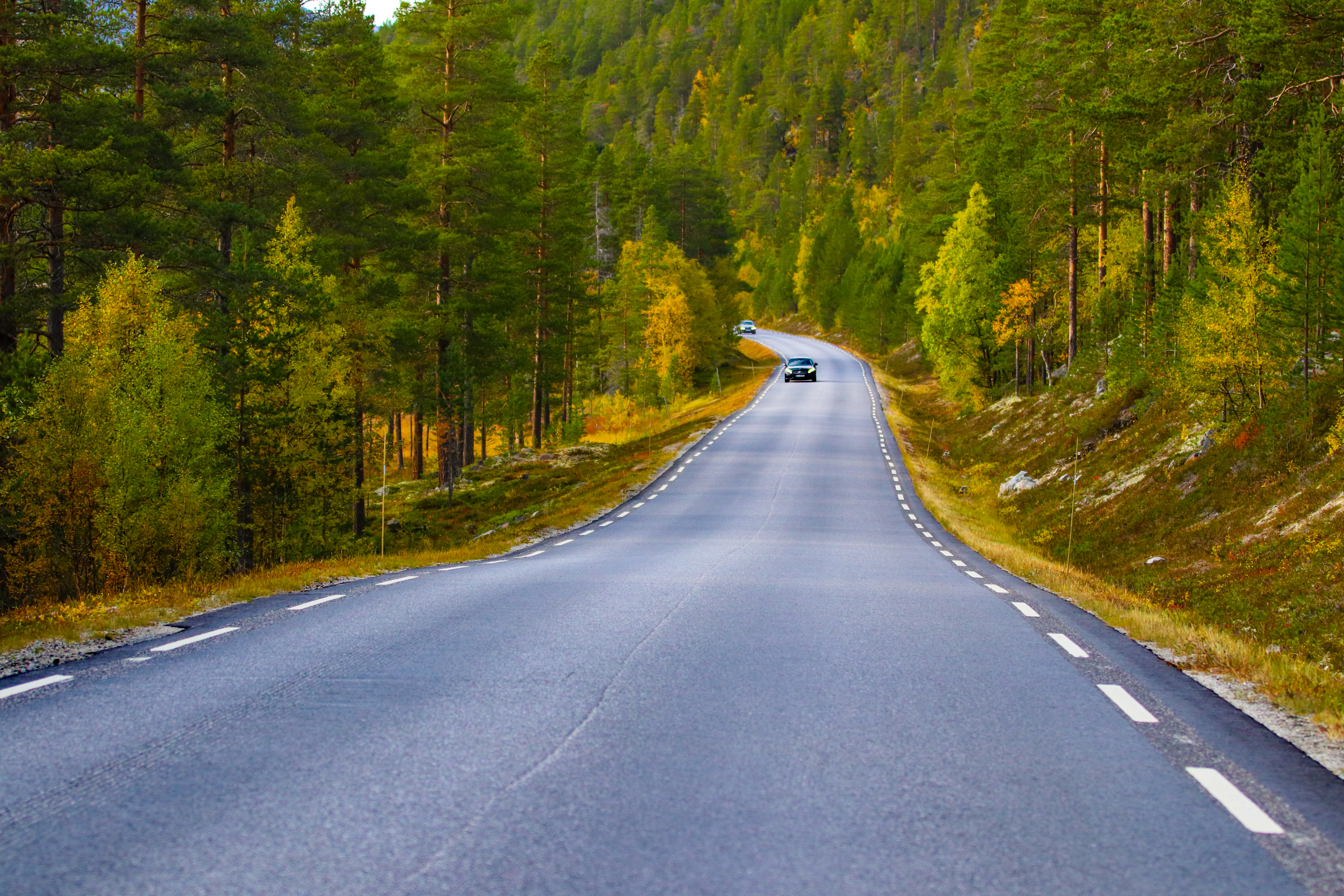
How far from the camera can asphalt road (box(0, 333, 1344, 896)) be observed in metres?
3.57

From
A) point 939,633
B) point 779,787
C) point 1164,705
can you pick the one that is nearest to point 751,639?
point 939,633

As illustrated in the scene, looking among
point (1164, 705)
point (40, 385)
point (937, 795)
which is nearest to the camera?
point (937, 795)

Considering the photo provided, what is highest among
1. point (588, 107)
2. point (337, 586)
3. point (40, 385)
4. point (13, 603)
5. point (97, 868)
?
point (588, 107)

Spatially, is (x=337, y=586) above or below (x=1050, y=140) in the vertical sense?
below

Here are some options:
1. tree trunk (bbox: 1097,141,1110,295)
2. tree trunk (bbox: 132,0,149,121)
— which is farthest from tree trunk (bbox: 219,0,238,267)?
tree trunk (bbox: 1097,141,1110,295)

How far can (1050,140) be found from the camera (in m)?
40.8

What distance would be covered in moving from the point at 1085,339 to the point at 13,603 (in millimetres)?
37383

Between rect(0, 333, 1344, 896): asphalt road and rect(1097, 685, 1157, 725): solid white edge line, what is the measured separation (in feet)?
0.09

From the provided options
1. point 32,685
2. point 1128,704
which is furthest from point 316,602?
point 1128,704

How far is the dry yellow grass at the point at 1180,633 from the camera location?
21.0ft

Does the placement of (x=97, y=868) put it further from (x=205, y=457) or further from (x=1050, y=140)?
(x=1050, y=140)

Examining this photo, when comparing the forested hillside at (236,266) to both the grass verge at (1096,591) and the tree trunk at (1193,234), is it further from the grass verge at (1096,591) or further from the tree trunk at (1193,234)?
the tree trunk at (1193,234)

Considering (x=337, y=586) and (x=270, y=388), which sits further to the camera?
(x=270, y=388)

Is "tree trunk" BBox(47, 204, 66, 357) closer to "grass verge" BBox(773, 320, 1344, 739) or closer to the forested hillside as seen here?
the forested hillside
